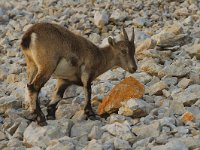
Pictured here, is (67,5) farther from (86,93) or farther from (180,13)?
(86,93)

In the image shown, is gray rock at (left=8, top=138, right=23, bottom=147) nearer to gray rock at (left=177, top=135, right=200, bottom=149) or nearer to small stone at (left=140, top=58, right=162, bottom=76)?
gray rock at (left=177, top=135, right=200, bottom=149)

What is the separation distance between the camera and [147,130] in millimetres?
6875

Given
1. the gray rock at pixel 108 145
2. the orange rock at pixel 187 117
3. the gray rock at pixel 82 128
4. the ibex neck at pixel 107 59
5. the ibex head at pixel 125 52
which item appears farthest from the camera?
the ibex head at pixel 125 52

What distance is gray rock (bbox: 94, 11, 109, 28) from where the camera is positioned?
13414 mm

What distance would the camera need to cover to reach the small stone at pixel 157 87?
8.64m

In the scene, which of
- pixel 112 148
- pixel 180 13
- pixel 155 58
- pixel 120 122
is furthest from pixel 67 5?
pixel 112 148

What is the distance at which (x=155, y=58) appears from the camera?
416 inches

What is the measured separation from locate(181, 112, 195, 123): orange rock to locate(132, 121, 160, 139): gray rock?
541mm

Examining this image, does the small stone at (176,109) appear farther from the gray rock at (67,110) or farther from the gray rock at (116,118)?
the gray rock at (67,110)

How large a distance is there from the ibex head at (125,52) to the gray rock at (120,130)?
6.37ft

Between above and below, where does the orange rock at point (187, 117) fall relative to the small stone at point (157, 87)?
below

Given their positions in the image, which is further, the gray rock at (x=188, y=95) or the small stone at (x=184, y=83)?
the small stone at (x=184, y=83)

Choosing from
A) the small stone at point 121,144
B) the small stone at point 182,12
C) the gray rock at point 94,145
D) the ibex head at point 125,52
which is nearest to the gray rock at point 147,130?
the small stone at point 121,144

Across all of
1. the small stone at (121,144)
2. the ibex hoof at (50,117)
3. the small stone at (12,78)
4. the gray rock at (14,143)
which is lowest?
the gray rock at (14,143)
